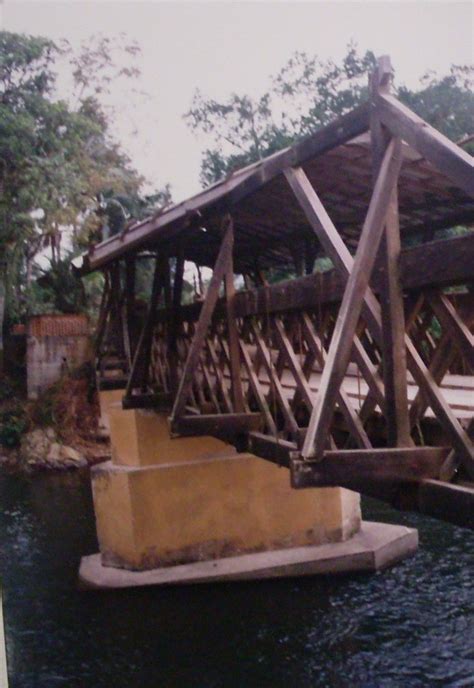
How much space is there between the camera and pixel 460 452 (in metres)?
3.36

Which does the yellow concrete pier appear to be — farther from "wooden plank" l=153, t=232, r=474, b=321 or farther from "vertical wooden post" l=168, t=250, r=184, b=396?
"wooden plank" l=153, t=232, r=474, b=321

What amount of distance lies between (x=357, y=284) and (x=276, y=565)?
6057mm

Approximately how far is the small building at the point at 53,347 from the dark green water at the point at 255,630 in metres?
9.48

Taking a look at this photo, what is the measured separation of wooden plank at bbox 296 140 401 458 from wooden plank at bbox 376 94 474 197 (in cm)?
13

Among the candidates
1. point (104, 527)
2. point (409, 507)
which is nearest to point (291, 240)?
point (104, 527)

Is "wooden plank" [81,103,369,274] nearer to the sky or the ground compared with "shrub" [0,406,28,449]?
nearer to the sky

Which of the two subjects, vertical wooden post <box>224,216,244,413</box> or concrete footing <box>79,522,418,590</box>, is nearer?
vertical wooden post <box>224,216,244,413</box>

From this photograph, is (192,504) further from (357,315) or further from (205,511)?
(357,315)

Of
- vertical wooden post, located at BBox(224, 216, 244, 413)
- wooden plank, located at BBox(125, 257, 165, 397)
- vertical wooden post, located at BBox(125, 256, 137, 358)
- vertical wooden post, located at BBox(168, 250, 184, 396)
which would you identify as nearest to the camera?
vertical wooden post, located at BBox(224, 216, 244, 413)

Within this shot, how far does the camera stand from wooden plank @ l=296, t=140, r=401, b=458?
3.49 metres

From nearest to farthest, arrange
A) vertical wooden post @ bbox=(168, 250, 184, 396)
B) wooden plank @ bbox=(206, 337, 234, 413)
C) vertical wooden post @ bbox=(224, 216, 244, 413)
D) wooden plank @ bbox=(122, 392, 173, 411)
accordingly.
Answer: vertical wooden post @ bbox=(224, 216, 244, 413)
wooden plank @ bbox=(206, 337, 234, 413)
vertical wooden post @ bbox=(168, 250, 184, 396)
wooden plank @ bbox=(122, 392, 173, 411)

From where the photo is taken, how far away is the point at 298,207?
300 inches

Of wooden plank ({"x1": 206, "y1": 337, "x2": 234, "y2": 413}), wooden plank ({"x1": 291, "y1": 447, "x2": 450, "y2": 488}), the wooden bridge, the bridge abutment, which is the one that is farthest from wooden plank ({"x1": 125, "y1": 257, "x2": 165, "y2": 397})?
wooden plank ({"x1": 291, "y1": 447, "x2": 450, "y2": 488})

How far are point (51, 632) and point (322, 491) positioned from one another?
364 cm
